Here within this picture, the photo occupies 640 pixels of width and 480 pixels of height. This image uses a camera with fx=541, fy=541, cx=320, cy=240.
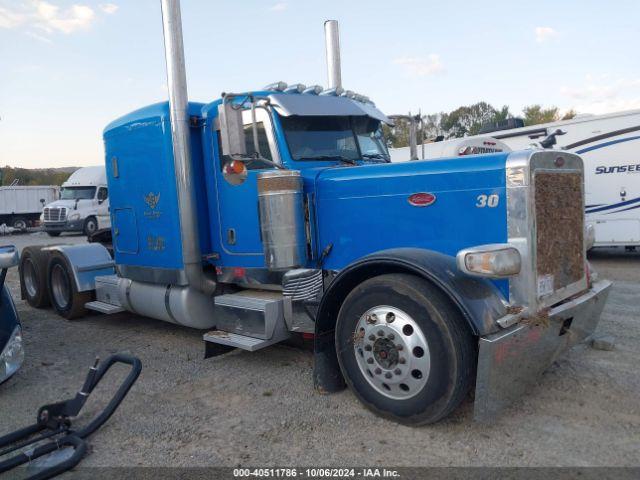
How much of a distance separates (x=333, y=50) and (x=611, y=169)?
24.3 ft

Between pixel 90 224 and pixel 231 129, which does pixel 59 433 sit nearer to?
pixel 231 129

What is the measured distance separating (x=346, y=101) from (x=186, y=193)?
5.86 feet

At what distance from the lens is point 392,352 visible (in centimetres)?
361

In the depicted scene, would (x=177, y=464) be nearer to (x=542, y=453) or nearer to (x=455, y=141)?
(x=542, y=453)

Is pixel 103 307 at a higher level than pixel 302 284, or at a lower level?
lower

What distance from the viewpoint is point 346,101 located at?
5.25m

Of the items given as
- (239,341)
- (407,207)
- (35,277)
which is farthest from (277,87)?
(35,277)

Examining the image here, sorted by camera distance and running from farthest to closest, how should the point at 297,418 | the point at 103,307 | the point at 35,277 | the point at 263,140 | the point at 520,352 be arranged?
the point at 35,277 < the point at 103,307 < the point at 263,140 < the point at 297,418 < the point at 520,352

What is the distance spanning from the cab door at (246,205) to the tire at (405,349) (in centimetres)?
143

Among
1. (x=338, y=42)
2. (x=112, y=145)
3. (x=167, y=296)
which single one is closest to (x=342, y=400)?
(x=167, y=296)

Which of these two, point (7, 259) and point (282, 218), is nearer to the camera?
point (7, 259)

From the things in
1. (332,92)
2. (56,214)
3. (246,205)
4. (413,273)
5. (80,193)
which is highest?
(332,92)

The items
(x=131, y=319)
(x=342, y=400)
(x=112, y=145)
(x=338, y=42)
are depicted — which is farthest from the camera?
(x=131, y=319)

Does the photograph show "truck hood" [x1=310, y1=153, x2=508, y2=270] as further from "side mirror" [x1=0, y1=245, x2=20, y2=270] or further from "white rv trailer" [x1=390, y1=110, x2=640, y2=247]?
"white rv trailer" [x1=390, y1=110, x2=640, y2=247]
